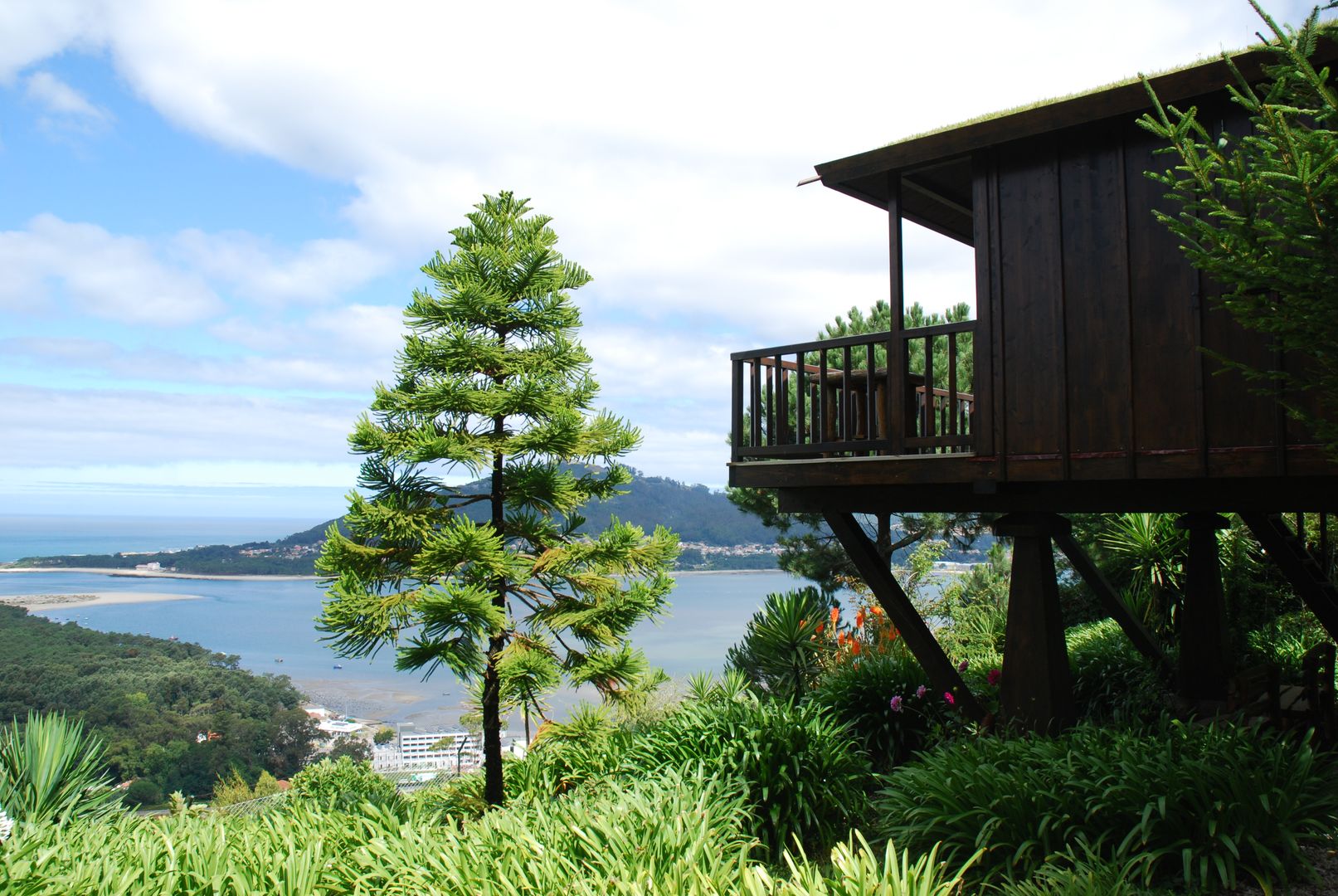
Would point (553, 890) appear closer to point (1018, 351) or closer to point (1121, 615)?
point (1018, 351)

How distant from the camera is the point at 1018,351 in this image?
24.2ft

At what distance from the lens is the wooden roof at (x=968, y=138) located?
6391 mm

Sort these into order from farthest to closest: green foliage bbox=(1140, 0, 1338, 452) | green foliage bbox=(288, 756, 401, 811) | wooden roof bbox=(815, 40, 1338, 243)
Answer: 1. green foliage bbox=(288, 756, 401, 811)
2. wooden roof bbox=(815, 40, 1338, 243)
3. green foliage bbox=(1140, 0, 1338, 452)

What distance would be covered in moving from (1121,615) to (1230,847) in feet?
18.9

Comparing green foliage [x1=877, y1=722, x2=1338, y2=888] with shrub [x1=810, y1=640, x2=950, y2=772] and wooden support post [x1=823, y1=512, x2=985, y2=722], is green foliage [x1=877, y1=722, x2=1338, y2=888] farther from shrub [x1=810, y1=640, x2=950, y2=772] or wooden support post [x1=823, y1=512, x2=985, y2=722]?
shrub [x1=810, y1=640, x2=950, y2=772]

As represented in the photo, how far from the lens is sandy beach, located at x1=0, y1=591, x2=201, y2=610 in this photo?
7144 centimetres

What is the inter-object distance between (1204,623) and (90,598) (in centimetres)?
8580

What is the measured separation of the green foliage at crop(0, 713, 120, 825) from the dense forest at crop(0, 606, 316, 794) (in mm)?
26143

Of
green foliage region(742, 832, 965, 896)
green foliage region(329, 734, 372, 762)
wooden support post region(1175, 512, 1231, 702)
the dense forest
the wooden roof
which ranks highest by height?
the wooden roof

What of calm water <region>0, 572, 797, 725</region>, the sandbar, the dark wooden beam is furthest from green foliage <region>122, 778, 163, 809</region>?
the sandbar

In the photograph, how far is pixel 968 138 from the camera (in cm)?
746

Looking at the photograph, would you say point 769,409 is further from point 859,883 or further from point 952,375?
point 859,883

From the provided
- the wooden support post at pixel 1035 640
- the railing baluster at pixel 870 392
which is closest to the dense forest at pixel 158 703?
the railing baluster at pixel 870 392

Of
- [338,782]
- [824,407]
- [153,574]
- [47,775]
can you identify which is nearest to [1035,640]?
[824,407]
